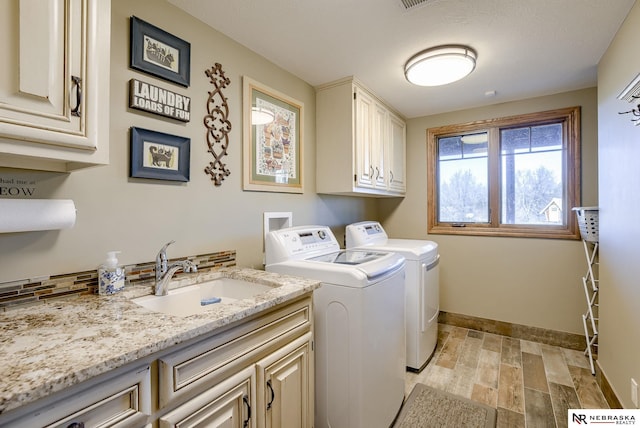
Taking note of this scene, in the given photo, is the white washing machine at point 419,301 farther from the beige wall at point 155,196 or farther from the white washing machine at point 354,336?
the beige wall at point 155,196

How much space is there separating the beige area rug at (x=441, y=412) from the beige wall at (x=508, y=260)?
1.33 metres

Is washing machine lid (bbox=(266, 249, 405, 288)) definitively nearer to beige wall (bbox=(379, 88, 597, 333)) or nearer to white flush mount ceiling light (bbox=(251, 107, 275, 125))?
white flush mount ceiling light (bbox=(251, 107, 275, 125))

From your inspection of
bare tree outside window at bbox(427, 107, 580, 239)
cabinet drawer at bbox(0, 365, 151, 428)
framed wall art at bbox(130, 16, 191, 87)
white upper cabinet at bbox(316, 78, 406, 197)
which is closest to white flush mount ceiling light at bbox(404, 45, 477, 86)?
white upper cabinet at bbox(316, 78, 406, 197)

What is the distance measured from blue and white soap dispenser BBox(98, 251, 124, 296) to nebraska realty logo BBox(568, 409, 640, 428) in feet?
7.86

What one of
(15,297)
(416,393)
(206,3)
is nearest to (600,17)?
(206,3)

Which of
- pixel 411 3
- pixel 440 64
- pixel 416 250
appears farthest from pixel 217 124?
pixel 416 250

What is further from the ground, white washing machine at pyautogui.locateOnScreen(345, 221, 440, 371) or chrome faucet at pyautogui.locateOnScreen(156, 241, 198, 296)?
chrome faucet at pyautogui.locateOnScreen(156, 241, 198, 296)

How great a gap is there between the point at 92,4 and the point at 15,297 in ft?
3.34

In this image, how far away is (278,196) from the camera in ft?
7.01

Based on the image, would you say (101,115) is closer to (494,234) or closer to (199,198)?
(199,198)

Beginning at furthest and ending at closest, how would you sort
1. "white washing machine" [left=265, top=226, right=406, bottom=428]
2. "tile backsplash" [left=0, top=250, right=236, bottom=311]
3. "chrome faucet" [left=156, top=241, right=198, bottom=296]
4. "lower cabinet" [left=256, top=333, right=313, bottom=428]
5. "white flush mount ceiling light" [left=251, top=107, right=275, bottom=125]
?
1. "white flush mount ceiling light" [left=251, top=107, right=275, bottom=125]
2. "white washing machine" [left=265, top=226, right=406, bottom=428]
3. "chrome faucet" [left=156, top=241, right=198, bottom=296]
4. "lower cabinet" [left=256, top=333, right=313, bottom=428]
5. "tile backsplash" [left=0, top=250, right=236, bottom=311]

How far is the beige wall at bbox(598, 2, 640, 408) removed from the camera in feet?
4.99

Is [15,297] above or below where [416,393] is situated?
above

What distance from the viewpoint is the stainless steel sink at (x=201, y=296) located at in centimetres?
126
